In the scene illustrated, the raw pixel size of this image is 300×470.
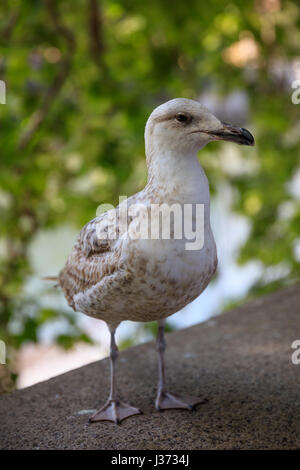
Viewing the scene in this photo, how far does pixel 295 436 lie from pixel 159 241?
785 mm

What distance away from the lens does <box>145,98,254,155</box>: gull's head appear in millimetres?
1508

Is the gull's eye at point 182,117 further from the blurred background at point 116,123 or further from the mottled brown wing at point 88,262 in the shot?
the blurred background at point 116,123

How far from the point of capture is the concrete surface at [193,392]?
1.66m

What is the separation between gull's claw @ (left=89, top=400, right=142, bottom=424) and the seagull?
14.7 inches

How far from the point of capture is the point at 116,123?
3566 millimetres

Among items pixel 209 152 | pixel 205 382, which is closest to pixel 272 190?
pixel 209 152

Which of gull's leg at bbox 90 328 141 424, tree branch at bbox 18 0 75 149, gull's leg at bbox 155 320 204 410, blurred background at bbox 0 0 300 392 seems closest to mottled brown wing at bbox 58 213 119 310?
gull's leg at bbox 90 328 141 424

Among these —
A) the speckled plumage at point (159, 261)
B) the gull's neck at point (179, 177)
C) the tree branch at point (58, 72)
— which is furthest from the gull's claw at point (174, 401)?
the tree branch at point (58, 72)

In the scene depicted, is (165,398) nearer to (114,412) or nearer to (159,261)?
(114,412)

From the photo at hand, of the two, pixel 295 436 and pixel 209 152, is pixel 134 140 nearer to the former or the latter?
pixel 209 152

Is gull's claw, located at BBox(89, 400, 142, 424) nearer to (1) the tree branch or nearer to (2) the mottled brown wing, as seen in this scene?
(2) the mottled brown wing

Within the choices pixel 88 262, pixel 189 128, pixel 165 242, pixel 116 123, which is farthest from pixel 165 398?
pixel 116 123

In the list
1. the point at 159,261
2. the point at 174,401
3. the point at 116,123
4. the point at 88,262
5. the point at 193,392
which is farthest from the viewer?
the point at 116,123

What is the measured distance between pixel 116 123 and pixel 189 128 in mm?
2134
